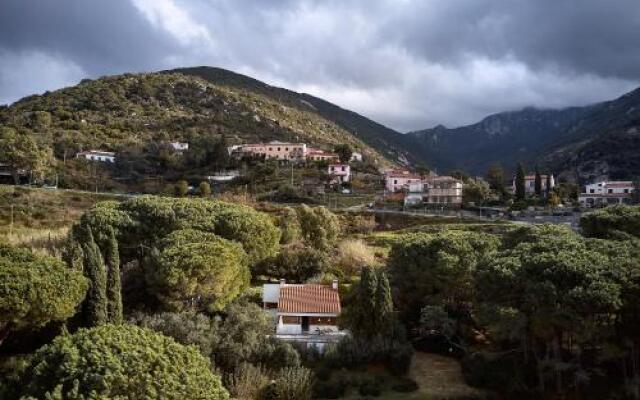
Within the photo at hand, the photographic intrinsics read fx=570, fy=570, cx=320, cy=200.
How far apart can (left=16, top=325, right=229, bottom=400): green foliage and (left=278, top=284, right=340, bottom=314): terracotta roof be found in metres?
14.2

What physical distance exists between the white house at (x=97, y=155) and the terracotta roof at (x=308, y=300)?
6927cm

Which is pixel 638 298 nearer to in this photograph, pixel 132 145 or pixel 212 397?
pixel 212 397

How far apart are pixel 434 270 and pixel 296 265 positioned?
1066cm

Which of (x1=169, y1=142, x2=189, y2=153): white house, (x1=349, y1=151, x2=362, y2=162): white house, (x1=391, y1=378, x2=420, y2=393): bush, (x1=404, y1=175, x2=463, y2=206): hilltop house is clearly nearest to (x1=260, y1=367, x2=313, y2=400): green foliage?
(x1=391, y1=378, x2=420, y2=393): bush

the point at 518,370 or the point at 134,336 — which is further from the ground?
the point at 134,336

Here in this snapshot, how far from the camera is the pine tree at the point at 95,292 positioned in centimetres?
2161

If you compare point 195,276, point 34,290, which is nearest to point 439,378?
point 195,276

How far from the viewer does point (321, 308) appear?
2722cm

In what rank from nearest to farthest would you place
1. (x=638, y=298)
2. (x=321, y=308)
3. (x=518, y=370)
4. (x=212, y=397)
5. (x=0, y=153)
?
(x=212, y=397) < (x=638, y=298) < (x=518, y=370) < (x=321, y=308) < (x=0, y=153)

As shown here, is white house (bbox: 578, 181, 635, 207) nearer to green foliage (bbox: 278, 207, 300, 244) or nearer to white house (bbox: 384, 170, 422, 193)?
white house (bbox: 384, 170, 422, 193)

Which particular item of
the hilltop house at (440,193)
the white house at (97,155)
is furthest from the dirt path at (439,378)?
the white house at (97,155)

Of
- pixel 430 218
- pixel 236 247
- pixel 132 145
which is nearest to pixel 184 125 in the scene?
pixel 132 145

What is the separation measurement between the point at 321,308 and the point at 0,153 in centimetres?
5865

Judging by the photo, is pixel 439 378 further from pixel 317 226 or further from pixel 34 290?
pixel 317 226
